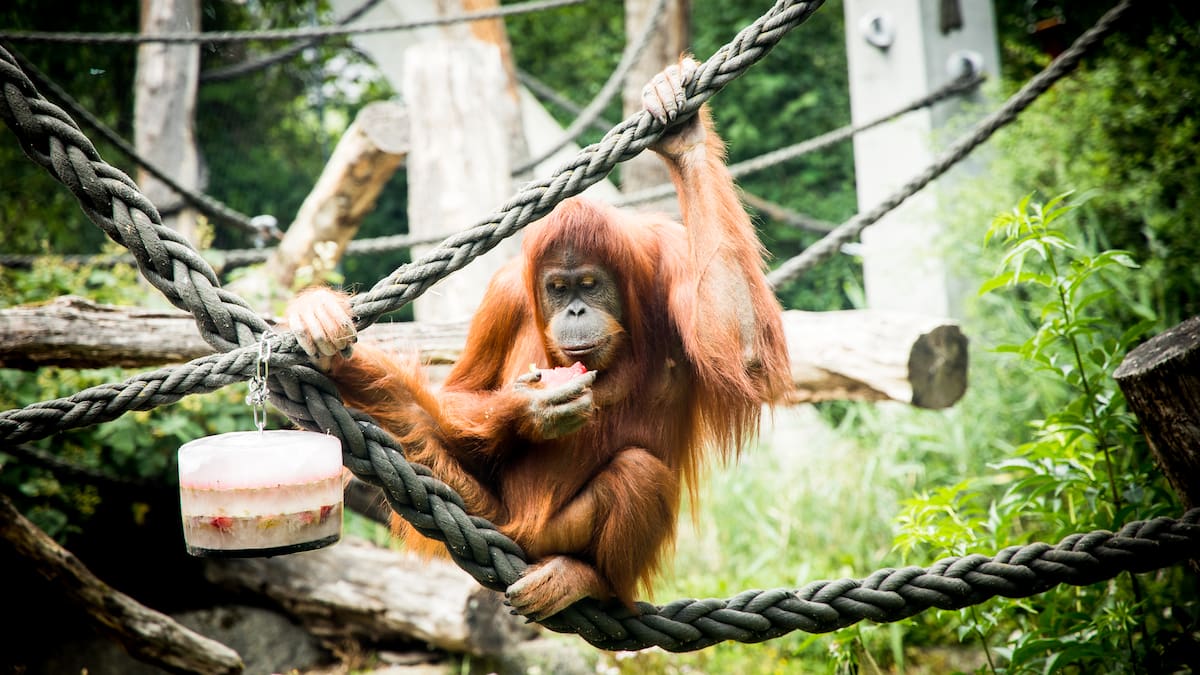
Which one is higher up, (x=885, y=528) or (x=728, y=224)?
(x=728, y=224)

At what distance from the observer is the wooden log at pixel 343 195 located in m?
5.20

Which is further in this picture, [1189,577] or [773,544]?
[773,544]

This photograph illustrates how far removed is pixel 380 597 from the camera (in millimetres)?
4742

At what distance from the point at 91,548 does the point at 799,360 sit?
13.6ft

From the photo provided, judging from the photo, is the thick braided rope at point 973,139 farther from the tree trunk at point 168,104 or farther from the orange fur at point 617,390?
the tree trunk at point 168,104

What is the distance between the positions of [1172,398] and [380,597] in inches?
151

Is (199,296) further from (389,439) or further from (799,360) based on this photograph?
(799,360)

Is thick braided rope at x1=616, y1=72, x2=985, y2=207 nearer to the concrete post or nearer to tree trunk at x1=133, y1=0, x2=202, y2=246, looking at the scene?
the concrete post

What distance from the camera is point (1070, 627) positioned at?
9.62 feet

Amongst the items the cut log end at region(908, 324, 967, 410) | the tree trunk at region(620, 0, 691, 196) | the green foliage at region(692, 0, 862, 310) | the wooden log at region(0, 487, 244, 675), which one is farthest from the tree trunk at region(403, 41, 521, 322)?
the green foliage at region(692, 0, 862, 310)

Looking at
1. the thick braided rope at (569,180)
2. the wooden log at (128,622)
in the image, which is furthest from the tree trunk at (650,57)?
the thick braided rope at (569,180)

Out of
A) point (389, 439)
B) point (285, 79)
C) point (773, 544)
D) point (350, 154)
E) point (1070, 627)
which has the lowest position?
point (773, 544)

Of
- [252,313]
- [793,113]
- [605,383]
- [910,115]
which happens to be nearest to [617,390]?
[605,383]

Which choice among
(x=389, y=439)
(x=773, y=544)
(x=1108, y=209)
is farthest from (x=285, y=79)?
(x=389, y=439)
